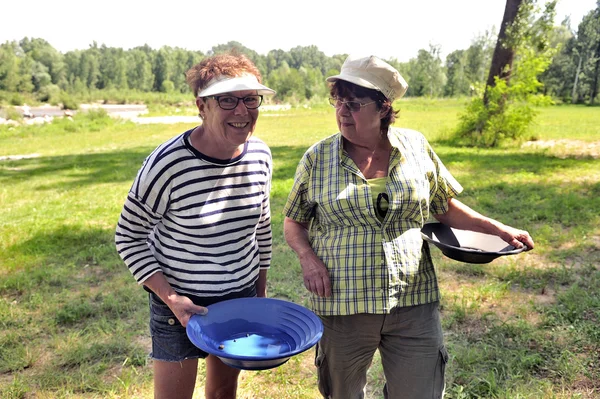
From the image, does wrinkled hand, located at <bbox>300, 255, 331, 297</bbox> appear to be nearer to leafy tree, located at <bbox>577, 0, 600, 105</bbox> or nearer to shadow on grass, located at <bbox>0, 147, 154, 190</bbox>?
shadow on grass, located at <bbox>0, 147, 154, 190</bbox>

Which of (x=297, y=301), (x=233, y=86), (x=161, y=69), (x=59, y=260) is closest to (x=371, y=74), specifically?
(x=233, y=86)

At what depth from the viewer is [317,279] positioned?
2.03 m

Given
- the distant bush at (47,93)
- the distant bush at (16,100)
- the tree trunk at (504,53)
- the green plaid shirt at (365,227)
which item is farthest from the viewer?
the distant bush at (47,93)

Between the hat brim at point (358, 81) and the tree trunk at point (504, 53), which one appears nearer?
the hat brim at point (358, 81)

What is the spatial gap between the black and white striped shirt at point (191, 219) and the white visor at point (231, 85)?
231 mm

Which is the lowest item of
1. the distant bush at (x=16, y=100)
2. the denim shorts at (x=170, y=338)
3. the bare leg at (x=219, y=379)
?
the distant bush at (x=16, y=100)

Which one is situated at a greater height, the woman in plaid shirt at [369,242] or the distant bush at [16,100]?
the woman in plaid shirt at [369,242]

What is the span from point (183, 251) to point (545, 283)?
3537 mm

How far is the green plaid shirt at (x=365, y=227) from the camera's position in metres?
2.02

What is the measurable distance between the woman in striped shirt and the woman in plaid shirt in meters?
0.31

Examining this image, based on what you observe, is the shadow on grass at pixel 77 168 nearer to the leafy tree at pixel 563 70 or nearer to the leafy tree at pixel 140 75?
the leafy tree at pixel 563 70

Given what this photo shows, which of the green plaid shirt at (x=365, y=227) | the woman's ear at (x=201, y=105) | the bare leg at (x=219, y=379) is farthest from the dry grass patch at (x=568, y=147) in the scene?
the woman's ear at (x=201, y=105)

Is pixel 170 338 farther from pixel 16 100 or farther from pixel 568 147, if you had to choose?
pixel 16 100

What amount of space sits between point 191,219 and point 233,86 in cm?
53
